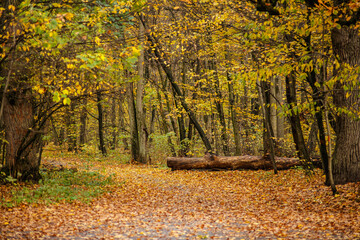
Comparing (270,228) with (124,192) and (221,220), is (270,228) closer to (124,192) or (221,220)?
(221,220)

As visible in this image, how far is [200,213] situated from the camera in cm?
841

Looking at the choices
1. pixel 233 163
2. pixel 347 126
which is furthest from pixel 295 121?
pixel 233 163

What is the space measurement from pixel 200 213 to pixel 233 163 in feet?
23.6

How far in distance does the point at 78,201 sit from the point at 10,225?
2.60m

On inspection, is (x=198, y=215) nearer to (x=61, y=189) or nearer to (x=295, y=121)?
(x=61, y=189)

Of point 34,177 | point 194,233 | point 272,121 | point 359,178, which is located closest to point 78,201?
point 34,177

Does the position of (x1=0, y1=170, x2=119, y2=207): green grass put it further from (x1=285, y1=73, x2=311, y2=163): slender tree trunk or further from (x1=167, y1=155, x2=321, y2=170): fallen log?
(x1=285, y1=73, x2=311, y2=163): slender tree trunk

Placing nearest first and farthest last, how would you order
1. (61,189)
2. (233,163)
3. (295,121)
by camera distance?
(61,189), (295,121), (233,163)

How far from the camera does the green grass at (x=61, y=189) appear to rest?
8195 mm

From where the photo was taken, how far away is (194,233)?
6.50 meters

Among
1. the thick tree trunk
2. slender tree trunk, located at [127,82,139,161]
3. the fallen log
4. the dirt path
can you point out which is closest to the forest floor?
the dirt path

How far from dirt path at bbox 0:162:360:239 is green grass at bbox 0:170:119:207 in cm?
42

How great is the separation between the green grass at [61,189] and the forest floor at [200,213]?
244 millimetres

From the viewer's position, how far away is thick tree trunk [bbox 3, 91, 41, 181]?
963 centimetres
